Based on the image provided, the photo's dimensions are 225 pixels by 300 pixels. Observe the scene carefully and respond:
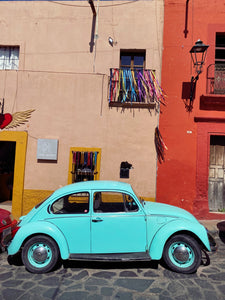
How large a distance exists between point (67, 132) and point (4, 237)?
4.29 metres

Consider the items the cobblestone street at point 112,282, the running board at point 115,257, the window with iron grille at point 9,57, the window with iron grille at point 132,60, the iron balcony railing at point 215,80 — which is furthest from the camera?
the window with iron grille at point 9,57

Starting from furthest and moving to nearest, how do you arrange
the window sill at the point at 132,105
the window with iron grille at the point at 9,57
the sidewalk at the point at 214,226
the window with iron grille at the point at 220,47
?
the window with iron grille at the point at 9,57 → the window with iron grille at the point at 220,47 → the window sill at the point at 132,105 → the sidewalk at the point at 214,226

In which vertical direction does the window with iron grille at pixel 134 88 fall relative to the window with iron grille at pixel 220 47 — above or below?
below

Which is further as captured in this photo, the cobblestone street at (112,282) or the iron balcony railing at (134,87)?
the iron balcony railing at (134,87)

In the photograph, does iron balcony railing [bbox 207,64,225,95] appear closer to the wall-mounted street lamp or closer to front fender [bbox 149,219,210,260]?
the wall-mounted street lamp

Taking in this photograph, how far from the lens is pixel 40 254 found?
3879mm

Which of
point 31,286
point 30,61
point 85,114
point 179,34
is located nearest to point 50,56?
point 30,61

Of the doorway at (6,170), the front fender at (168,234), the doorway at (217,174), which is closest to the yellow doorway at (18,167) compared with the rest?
the doorway at (6,170)

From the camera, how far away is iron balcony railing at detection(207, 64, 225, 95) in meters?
7.53

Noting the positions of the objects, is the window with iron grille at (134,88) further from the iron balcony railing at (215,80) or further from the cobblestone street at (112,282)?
the cobblestone street at (112,282)

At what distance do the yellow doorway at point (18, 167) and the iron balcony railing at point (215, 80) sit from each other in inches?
263

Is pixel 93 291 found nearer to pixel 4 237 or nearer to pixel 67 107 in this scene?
pixel 4 237

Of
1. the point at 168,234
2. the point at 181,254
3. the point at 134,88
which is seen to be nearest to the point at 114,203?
the point at 168,234

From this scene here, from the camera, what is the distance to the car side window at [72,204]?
13.4ft
